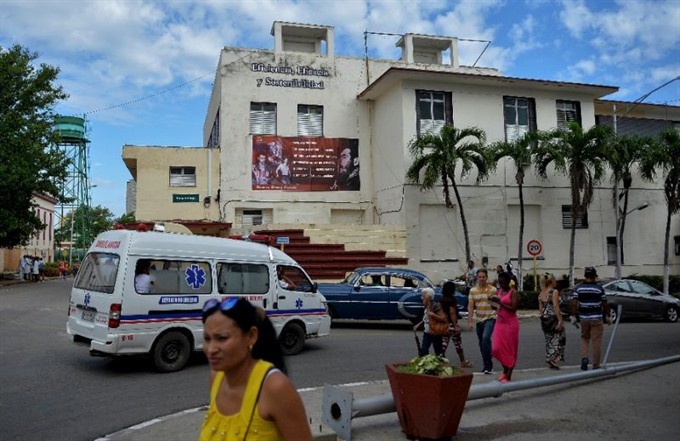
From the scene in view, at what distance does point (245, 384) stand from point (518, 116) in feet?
94.3

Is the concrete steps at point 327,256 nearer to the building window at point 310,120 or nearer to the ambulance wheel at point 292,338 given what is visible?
the building window at point 310,120

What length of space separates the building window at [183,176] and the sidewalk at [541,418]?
21470 millimetres

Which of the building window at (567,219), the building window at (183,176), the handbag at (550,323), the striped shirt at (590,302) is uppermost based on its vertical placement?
the building window at (183,176)

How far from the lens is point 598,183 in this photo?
92.9 feet

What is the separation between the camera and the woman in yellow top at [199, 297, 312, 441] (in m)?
2.38

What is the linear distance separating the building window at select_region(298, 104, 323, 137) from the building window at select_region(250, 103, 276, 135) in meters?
1.38

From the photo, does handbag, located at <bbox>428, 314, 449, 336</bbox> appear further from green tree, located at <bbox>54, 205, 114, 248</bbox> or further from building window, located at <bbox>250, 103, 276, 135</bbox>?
green tree, located at <bbox>54, 205, 114, 248</bbox>

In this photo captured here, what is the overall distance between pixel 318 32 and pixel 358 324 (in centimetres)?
1891

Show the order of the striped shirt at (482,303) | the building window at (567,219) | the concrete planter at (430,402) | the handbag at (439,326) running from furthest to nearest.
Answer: the building window at (567,219) < the striped shirt at (482,303) < the handbag at (439,326) < the concrete planter at (430,402)

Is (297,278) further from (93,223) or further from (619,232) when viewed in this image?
(93,223)

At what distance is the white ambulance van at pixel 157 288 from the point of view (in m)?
9.23

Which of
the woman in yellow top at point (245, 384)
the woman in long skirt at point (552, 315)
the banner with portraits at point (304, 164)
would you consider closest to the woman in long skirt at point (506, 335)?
the woman in long skirt at point (552, 315)

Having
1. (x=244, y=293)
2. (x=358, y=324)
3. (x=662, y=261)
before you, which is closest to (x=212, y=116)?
(x=358, y=324)

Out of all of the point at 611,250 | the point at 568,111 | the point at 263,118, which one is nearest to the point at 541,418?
the point at 263,118
